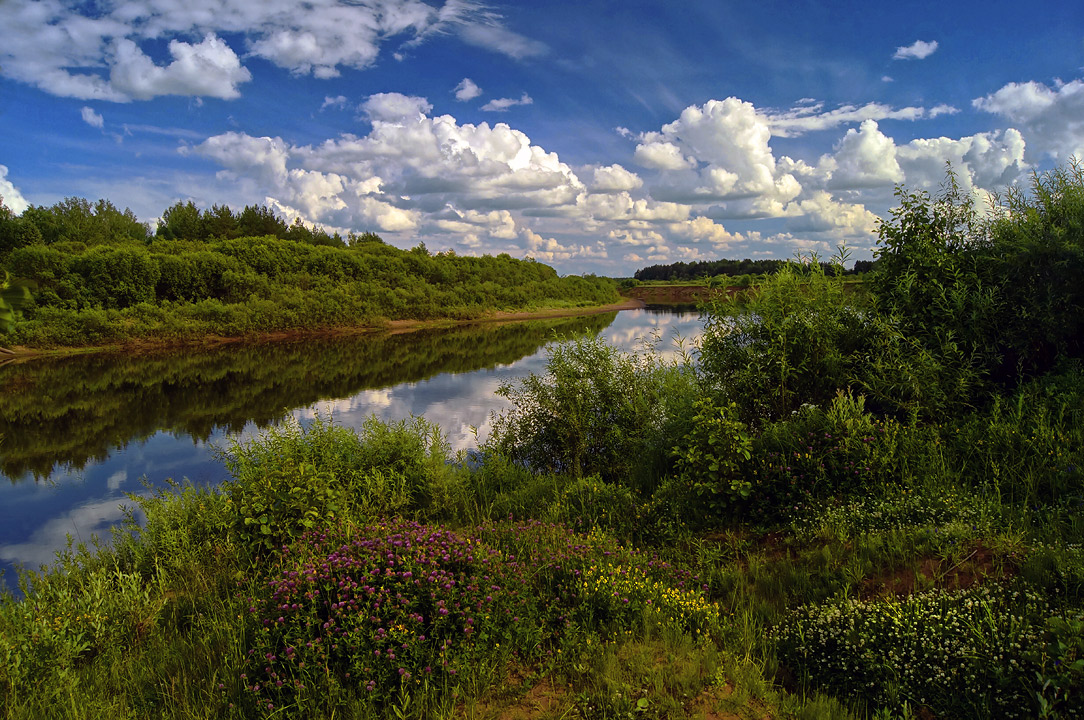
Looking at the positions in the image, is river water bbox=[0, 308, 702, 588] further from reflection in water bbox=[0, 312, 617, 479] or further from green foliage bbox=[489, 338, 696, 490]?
green foliage bbox=[489, 338, 696, 490]

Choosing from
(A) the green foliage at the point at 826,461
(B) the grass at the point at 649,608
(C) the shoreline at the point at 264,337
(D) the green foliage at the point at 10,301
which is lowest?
(B) the grass at the point at 649,608

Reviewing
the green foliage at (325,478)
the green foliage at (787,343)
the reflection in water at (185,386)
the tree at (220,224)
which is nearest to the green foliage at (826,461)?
the green foliage at (787,343)

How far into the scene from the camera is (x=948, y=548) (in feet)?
15.9

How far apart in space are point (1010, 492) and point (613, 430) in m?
6.30

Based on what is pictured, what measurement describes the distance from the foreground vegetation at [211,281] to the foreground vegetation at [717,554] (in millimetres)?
17581

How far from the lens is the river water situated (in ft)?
39.1

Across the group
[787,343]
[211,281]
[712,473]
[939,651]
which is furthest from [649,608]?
[211,281]

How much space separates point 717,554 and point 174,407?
73.3ft

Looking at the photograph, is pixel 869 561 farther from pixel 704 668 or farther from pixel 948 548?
pixel 704 668

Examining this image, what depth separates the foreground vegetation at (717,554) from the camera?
3811mm

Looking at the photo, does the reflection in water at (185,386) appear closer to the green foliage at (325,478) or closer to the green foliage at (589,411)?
the green foliage at (589,411)

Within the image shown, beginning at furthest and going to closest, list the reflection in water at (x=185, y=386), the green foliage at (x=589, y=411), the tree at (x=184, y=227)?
the tree at (x=184, y=227)
the reflection in water at (x=185, y=386)
the green foliage at (x=589, y=411)

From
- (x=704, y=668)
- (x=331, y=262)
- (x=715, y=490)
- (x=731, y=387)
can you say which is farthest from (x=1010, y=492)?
(x=331, y=262)

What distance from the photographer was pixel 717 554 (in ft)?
19.5
